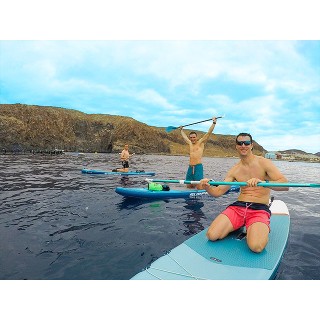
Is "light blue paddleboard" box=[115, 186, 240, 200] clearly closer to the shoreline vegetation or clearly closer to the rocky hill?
the shoreline vegetation

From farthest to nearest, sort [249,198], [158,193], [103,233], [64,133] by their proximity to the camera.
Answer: [64,133] → [158,193] → [103,233] → [249,198]

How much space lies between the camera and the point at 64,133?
10794 centimetres

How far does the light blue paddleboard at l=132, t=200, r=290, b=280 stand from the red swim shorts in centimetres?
26

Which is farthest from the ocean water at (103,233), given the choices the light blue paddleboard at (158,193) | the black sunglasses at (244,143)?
the black sunglasses at (244,143)

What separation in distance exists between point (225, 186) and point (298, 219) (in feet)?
16.3

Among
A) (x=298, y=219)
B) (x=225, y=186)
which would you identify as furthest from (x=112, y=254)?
(x=298, y=219)

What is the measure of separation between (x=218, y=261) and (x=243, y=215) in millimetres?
1490

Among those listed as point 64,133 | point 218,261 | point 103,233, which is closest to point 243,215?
point 218,261

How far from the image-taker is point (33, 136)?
92938 mm

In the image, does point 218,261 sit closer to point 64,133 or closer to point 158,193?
point 158,193

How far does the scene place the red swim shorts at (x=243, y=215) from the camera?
18.3ft

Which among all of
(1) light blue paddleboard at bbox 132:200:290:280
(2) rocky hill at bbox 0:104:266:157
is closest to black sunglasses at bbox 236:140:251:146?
(1) light blue paddleboard at bbox 132:200:290:280

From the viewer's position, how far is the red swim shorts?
18.3 feet
